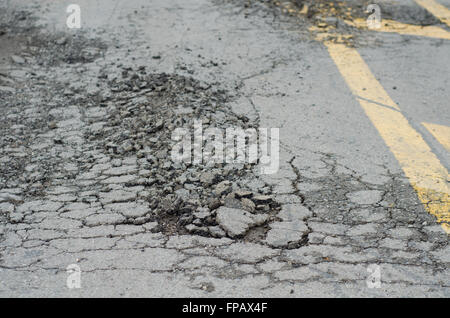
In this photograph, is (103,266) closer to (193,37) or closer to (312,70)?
(312,70)

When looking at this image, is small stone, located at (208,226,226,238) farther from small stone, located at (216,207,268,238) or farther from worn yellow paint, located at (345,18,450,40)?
worn yellow paint, located at (345,18,450,40)

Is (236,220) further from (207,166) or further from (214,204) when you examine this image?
(207,166)

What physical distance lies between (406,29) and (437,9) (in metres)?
0.88

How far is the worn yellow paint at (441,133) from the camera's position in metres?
3.78

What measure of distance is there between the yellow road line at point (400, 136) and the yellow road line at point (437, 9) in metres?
1.60

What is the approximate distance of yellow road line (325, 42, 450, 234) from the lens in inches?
124

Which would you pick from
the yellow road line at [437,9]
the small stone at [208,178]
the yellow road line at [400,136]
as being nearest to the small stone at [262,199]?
the small stone at [208,178]

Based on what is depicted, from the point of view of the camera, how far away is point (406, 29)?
5805 millimetres

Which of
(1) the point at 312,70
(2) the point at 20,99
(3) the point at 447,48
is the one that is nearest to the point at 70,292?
(2) the point at 20,99

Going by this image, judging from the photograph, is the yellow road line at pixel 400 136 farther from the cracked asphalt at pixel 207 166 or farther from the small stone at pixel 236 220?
the small stone at pixel 236 220

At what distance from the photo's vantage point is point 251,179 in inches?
129

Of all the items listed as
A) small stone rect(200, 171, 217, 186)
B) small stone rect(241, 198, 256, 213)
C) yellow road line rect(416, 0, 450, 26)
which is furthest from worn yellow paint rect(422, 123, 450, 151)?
yellow road line rect(416, 0, 450, 26)

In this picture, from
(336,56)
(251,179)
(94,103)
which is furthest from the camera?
A: (336,56)

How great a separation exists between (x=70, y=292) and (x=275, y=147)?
5.94 ft
